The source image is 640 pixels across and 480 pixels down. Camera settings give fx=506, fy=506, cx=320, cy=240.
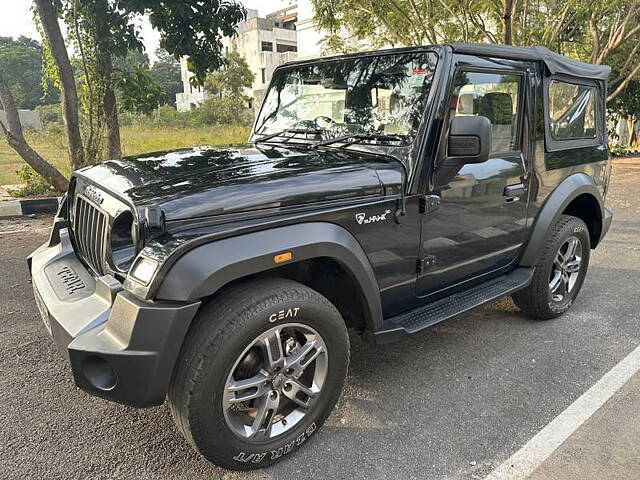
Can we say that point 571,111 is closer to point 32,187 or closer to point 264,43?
point 32,187

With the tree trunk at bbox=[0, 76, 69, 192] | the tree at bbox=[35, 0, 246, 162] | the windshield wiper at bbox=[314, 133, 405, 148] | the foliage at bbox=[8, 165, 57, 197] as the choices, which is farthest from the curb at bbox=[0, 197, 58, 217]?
the windshield wiper at bbox=[314, 133, 405, 148]

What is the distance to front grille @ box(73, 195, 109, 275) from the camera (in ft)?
8.13

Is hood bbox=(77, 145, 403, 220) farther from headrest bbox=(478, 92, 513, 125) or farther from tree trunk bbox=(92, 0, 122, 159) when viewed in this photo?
tree trunk bbox=(92, 0, 122, 159)

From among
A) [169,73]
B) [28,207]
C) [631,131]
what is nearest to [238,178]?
[28,207]

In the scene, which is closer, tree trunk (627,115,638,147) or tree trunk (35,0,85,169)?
tree trunk (35,0,85,169)

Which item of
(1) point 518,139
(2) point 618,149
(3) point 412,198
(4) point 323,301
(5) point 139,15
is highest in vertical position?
(5) point 139,15

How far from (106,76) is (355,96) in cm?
669

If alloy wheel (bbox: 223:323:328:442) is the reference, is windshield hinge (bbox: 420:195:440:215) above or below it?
above

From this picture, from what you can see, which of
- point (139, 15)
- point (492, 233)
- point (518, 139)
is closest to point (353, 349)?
point (492, 233)

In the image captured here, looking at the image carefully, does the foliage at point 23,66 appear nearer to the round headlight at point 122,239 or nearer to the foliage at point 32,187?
the foliage at point 32,187

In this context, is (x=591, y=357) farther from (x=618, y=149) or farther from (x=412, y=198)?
(x=618, y=149)

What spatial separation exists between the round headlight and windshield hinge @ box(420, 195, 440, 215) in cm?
152

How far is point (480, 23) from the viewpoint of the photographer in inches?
457

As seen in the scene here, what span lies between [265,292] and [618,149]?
18.3m
